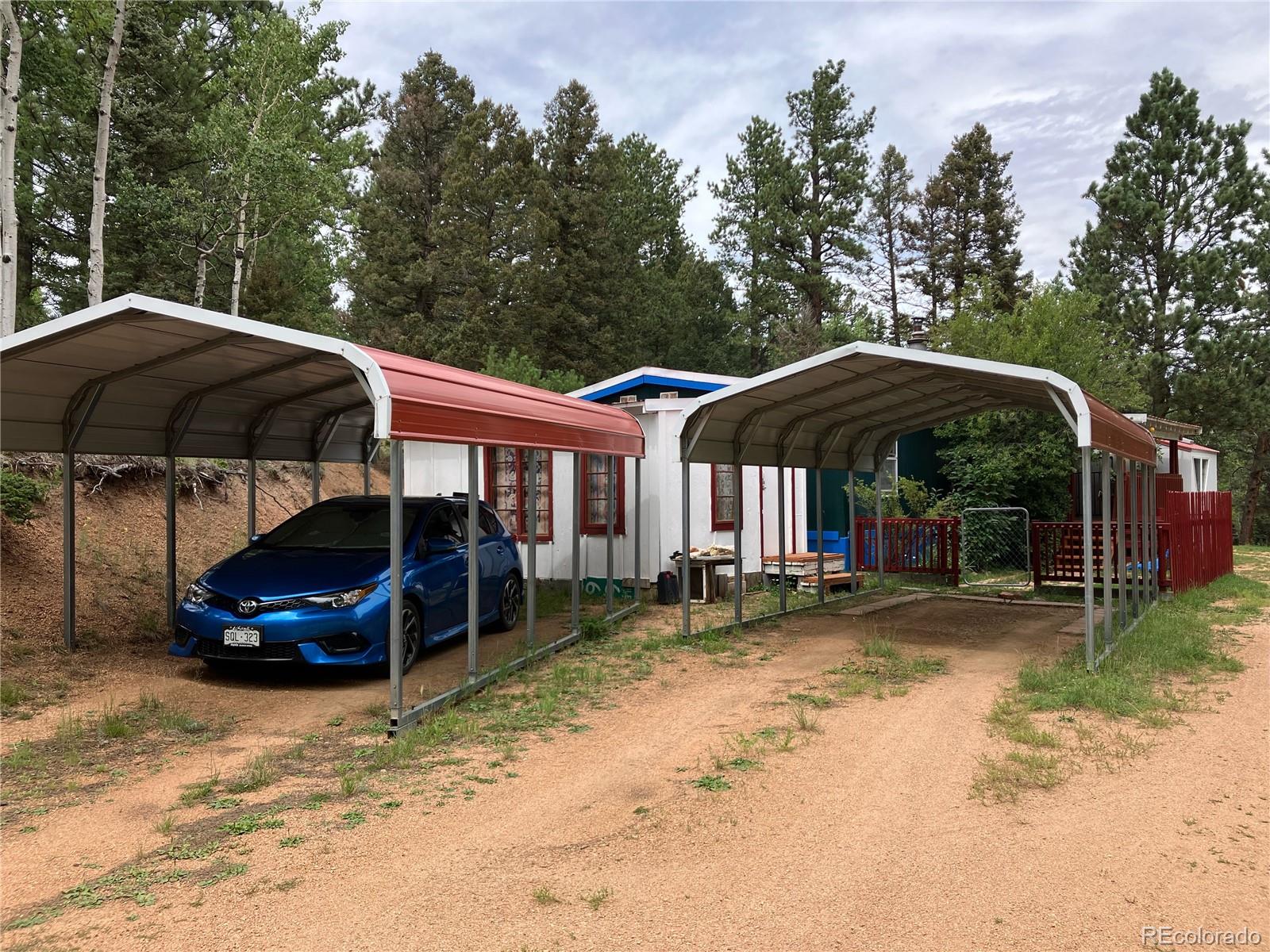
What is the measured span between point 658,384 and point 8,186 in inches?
355

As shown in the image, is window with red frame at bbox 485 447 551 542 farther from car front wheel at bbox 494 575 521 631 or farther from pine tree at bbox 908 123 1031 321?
pine tree at bbox 908 123 1031 321

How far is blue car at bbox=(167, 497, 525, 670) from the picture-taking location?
7281 mm

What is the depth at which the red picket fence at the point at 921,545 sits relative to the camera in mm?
14719

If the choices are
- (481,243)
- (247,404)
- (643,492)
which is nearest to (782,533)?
(643,492)

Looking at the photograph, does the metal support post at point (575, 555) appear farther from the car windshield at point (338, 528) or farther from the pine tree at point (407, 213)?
the pine tree at point (407, 213)

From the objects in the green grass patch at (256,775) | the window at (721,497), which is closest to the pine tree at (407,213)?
the window at (721,497)

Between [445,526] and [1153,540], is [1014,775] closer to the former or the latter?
[445,526]

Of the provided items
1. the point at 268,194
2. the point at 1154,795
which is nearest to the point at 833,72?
the point at 268,194

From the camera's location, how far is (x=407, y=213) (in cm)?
3259

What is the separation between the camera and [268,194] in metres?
20.1

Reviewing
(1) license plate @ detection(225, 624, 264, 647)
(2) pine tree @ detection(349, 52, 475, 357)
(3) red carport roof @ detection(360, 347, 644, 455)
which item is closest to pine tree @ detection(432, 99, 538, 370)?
(2) pine tree @ detection(349, 52, 475, 357)

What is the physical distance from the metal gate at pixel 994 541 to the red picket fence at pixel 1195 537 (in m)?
2.91

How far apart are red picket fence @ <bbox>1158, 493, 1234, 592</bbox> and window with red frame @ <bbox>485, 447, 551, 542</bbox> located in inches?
363

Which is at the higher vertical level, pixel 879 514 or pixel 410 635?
pixel 879 514
